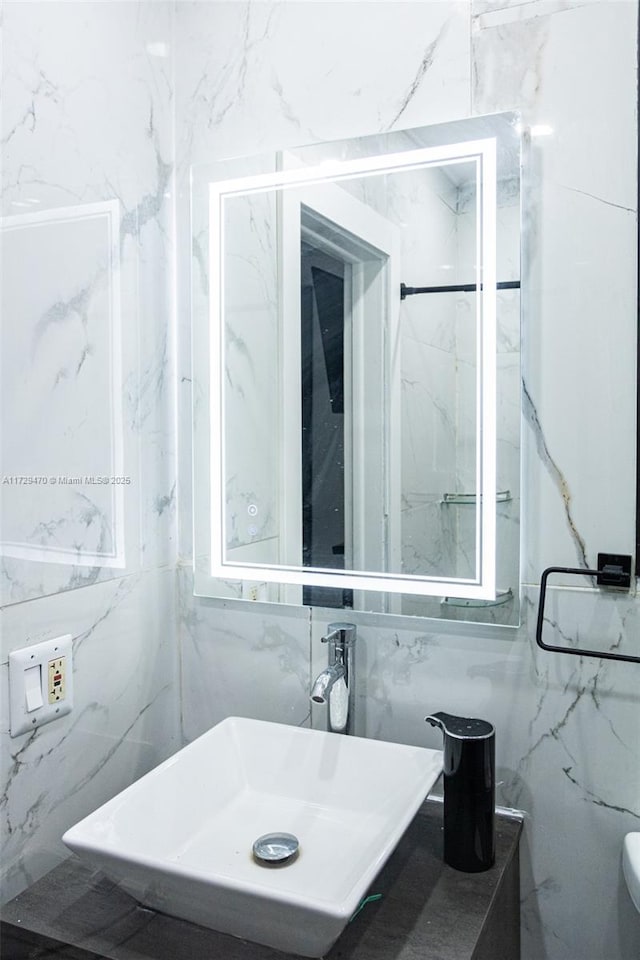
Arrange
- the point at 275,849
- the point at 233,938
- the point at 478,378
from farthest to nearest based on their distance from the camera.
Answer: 1. the point at 478,378
2. the point at 275,849
3. the point at 233,938

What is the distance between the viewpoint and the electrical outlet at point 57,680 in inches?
44.5

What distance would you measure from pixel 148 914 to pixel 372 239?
3.59 feet

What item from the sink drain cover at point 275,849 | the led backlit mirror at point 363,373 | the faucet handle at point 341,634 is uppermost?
the led backlit mirror at point 363,373

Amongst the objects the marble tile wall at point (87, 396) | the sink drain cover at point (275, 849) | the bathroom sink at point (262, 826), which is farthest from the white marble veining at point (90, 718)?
the sink drain cover at point (275, 849)

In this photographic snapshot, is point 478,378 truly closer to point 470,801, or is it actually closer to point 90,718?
point 470,801

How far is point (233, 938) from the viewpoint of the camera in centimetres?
97

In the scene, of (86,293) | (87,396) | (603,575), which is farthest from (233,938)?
(86,293)

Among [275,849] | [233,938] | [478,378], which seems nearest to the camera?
[233,938]

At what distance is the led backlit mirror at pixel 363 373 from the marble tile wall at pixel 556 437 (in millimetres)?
48

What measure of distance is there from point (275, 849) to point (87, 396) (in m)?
0.76

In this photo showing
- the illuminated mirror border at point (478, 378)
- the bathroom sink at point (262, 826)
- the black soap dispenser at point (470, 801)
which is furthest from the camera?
the illuminated mirror border at point (478, 378)

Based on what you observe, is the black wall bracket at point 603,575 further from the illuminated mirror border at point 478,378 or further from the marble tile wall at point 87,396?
the marble tile wall at point 87,396

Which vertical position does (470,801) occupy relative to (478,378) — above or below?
below

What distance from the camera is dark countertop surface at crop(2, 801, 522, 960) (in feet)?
3.05
